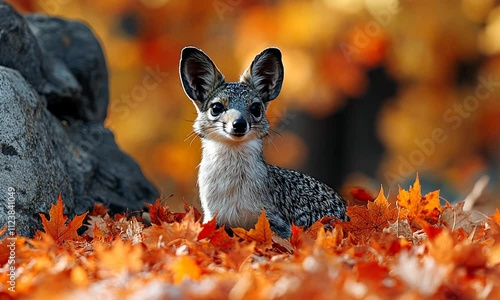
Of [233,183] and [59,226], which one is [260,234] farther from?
[59,226]

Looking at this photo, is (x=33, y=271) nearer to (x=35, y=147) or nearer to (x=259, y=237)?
(x=259, y=237)

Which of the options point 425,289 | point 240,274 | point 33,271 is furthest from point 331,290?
point 33,271

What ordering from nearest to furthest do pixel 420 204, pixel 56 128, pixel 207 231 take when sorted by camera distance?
pixel 207 231 < pixel 420 204 < pixel 56 128

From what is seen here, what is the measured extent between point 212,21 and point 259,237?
27.2 feet

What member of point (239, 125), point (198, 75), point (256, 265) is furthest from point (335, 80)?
point (256, 265)

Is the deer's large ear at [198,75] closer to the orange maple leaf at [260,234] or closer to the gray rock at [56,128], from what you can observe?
the gray rock at [56,128]

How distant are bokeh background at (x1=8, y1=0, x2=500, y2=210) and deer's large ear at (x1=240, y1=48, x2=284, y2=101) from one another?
14.6 feet

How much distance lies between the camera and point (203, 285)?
313cm

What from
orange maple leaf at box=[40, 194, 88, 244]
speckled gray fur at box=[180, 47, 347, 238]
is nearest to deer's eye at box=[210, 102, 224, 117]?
speckled gray fur at box=[180, 47, 347, 238]

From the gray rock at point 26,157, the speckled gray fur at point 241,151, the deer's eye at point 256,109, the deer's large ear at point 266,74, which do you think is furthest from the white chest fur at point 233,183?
the gray rock at point 26,157

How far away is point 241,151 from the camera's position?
18.1 ft

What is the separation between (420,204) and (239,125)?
1426 millimetres

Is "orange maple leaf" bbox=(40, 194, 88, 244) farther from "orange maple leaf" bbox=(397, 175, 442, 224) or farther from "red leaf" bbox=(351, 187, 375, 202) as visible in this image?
"red leaf" bbox=(351, 187, 375, 202)

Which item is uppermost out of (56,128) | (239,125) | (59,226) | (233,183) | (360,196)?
(239,125)
